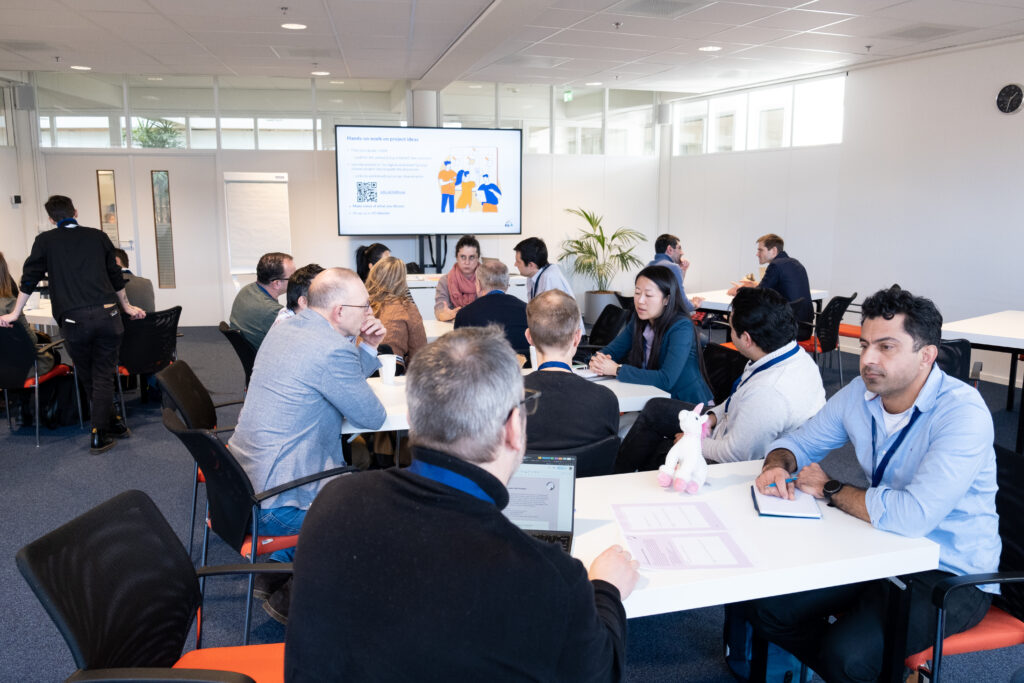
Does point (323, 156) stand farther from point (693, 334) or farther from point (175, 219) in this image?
point (693, 334)

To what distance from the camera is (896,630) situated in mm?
1877

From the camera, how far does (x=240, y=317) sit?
4699mm

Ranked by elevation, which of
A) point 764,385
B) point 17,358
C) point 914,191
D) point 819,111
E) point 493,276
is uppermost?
point 819,111

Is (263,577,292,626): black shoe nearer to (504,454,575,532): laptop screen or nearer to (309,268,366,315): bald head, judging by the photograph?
(309,268,366,315): bald head

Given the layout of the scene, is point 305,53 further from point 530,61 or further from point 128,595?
point 128,595

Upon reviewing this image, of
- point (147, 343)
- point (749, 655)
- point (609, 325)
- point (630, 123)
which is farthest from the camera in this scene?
point (630, 123)

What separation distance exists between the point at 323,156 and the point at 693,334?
24.5 ft

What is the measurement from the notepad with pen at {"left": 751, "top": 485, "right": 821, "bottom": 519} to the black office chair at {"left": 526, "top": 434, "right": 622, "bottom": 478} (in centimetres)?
54

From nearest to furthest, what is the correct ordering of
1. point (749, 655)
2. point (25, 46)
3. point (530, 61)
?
1. point (749, 655)
2. point (25, 46)
3. point (530, 61)

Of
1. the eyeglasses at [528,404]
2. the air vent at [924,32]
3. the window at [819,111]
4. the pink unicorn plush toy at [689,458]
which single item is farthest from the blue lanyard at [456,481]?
the window at [819,111]

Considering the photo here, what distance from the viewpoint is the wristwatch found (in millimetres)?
2092

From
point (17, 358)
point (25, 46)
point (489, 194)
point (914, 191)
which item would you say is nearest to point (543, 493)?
point (17, 358)

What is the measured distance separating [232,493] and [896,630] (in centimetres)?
202

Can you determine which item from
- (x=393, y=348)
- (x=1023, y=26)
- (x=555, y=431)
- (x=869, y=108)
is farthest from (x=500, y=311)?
(x=869, y=108)
